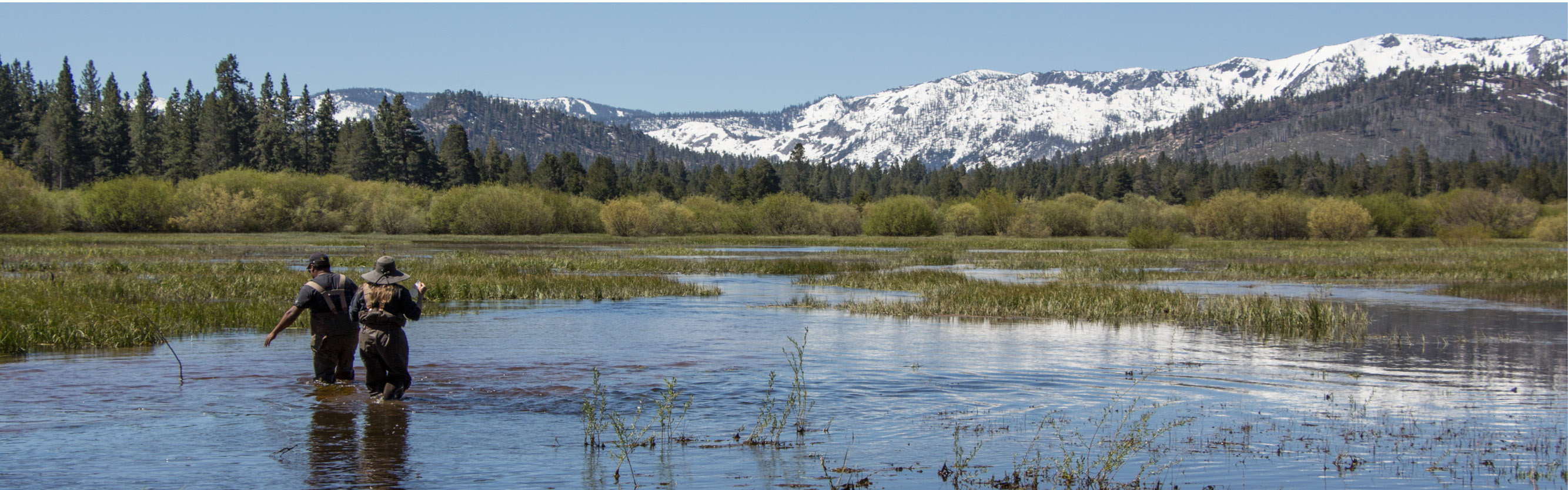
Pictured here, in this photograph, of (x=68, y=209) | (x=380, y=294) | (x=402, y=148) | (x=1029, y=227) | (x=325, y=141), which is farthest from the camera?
(x=402, y=148)

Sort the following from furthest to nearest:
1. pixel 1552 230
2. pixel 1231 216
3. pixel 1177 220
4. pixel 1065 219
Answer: pixel 1065 219, pixel 1177 220, pixel 1231 216, pixel 1552 230

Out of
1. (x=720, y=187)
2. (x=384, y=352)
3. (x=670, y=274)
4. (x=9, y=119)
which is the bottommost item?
(x=670, y=274)

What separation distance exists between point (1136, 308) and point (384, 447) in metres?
22.1

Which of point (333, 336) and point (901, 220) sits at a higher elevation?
point (901, 220)

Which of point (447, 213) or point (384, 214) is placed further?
point (447, 213)

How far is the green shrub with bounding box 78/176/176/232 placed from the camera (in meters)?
90.5

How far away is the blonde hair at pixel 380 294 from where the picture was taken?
39.9ft

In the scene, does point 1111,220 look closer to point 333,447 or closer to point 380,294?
point 380,294

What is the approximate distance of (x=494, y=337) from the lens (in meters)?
21.6

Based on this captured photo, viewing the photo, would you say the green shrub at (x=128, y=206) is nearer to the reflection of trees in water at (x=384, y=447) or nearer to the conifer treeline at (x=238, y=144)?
the conifer treeline at (x=238, y=144)

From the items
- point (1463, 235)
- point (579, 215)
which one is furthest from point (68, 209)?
point (1463, 235)

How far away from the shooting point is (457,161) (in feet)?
465

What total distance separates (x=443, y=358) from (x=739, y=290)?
20.0 m

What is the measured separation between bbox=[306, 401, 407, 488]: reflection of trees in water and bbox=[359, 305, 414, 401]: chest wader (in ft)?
0.77
